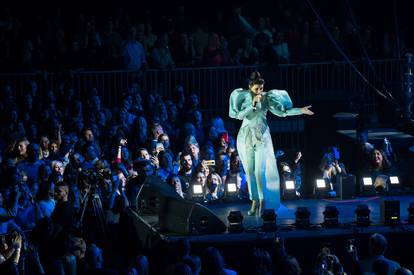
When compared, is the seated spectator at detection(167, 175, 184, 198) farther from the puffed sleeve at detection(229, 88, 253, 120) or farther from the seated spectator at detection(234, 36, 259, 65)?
the seated spectator at detection(234, 36, 259, 65)

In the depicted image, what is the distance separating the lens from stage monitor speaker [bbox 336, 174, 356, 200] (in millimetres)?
18109

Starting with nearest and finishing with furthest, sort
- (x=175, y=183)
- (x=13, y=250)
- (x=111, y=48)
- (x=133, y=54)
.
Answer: (x=13, y=250) < (x=175, y=183) < (x=133, y=54) < (x=111, y=48)

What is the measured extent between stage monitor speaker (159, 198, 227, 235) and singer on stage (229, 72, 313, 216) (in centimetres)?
110

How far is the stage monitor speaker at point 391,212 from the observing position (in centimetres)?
1579

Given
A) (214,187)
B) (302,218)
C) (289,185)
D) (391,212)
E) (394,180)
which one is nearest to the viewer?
(302,218)

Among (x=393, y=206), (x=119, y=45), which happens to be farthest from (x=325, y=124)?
(x=393, y=206)

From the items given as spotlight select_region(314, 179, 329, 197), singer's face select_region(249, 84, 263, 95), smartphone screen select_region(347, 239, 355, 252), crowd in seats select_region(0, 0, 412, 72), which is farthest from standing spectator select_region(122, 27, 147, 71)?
smartphone screen select_region(347, 239, 355, 252)

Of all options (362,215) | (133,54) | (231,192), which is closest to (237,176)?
(231,192)

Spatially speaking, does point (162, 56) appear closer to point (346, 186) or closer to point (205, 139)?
point (205, 139)

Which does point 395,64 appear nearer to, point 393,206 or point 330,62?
point 330,62

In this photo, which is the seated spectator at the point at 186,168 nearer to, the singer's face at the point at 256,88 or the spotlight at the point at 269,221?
the singer's face at the point at 256,88

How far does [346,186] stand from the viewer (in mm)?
18141

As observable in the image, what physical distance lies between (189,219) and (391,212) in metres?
2.73

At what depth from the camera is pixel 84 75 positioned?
2167 cm
